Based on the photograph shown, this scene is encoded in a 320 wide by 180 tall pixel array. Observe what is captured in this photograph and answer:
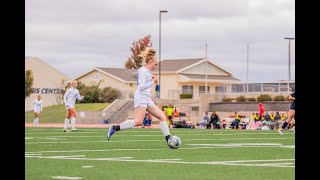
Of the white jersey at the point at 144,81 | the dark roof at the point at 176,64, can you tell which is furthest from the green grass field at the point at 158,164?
the dark roof at the point at 176,64

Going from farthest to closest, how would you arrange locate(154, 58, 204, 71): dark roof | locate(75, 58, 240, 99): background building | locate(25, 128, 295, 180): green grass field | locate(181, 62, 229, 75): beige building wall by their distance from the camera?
locate(181, 62, 229, 75): beige building wall < locate(154, 58, 204, 71): dark roof < locate(75, 58, 240, 99): background building < locate(25, 128, 295, 180): green grass field

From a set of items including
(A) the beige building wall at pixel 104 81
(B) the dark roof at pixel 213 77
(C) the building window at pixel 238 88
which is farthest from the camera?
(A) the beige building wall at pixel 104 81

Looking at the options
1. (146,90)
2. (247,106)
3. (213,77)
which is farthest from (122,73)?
(146,90)

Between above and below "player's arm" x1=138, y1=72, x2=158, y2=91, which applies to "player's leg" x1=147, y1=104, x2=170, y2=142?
below

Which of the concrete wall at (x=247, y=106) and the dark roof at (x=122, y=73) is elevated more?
the dark roof at (x=122, y=73)

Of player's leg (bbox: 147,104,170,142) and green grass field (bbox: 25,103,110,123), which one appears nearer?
player's leg (bbox: 147,104,170,142)

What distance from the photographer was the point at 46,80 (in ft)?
378

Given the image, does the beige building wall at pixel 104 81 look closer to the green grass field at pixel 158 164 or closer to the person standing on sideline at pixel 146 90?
the person standing on sideline at pixel 146 90

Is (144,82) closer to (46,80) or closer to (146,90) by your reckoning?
(146,90)

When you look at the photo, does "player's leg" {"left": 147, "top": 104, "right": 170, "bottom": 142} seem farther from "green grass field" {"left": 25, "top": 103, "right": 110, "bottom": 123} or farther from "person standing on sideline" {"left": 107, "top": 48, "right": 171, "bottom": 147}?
"green grass field" {"left": 25, "top": 103, "right": 110, "bottom": 123}

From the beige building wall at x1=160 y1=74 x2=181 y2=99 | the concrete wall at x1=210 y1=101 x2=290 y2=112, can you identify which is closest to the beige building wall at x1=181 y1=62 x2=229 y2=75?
the beige building wall at x1=160 y1=74 x2=181 y2=99

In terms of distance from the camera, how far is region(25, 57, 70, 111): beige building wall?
110188mm

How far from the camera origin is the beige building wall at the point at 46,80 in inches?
4338
